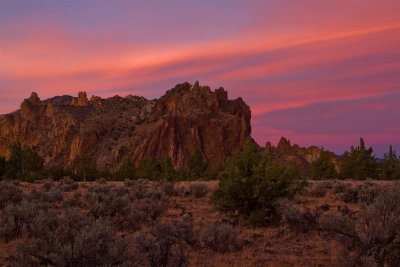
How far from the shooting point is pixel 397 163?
5175 cm

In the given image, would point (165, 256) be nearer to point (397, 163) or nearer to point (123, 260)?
point (123, 260)

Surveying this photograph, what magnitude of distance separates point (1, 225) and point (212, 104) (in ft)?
490

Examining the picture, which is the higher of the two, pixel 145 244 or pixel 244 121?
pixel 244 121

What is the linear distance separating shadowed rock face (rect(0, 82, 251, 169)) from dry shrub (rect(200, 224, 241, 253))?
126 metres

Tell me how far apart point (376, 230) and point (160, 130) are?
138026 millimetres

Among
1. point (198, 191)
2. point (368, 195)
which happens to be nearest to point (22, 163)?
point (198, 191)

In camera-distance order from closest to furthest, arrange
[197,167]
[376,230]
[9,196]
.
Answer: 1. [376,230]
2. [9,196]
3. [197,167]

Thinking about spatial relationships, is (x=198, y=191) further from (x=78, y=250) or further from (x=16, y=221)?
(x=78, y=250)

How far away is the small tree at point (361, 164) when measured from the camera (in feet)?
171

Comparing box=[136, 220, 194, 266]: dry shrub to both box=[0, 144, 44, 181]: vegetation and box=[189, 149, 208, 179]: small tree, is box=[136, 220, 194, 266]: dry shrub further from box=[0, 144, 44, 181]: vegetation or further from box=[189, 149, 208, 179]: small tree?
box=[189, 149, 208, 179]: small tree

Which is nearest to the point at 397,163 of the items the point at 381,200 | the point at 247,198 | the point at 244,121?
the point at 247,198

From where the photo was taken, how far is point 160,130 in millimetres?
146375

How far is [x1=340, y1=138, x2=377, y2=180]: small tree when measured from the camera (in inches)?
2050

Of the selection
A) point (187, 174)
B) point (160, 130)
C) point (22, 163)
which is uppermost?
point (160, 130)
